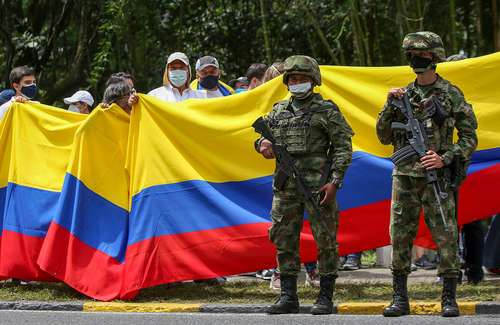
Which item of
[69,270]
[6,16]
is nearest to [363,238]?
[69,270]

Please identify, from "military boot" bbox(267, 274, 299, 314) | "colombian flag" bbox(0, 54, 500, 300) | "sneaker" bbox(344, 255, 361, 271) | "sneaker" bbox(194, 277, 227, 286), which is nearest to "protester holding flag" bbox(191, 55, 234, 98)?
"colombian flag" bbox(0, 54, 500, 300)

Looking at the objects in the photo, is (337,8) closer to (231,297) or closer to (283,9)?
(283,9)

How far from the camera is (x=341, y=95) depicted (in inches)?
385

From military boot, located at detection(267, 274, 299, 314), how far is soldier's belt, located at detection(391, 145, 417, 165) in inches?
48.5

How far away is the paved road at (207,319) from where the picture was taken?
790cm

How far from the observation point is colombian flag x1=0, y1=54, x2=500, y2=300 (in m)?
9.49

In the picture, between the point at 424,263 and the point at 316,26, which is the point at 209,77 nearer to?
the point at 424,263

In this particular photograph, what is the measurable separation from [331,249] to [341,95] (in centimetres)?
177

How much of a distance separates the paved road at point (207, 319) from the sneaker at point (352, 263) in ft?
10.7

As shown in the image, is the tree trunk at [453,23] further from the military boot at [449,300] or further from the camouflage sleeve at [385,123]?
Result: the military boot at [449,300]

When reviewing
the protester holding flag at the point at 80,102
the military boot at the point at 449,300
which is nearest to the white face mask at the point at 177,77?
the protester holding flag at the point at 80,102

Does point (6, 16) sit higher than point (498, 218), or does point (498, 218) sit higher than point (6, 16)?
point (6, 16)

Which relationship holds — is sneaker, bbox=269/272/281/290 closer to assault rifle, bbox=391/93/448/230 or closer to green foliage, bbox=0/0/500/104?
assault rifle, bbox=391/93/448/230

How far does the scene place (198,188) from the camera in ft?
31.8
